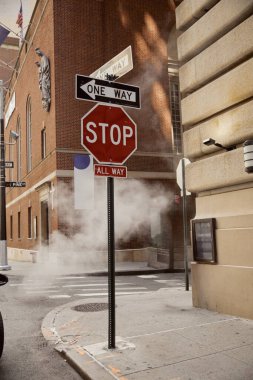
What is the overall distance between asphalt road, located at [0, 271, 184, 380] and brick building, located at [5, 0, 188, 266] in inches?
207

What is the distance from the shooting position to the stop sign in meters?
4.64

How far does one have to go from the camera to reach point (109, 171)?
473cm

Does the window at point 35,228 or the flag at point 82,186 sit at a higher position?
the flag at point 82,186

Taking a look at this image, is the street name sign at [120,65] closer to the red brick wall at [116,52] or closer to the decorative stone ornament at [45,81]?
the red brick wall at [116,52]

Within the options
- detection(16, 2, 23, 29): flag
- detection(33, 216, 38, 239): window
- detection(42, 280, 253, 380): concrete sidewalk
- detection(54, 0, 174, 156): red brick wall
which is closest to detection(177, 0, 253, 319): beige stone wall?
detection(42, 280, 253, 380): concrete sidewalk

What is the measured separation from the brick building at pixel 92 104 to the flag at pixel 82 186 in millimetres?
320

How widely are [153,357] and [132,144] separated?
240 centimetres

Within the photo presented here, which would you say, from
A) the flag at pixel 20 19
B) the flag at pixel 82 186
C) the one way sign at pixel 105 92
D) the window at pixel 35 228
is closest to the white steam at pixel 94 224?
the flag at pixel 82 186

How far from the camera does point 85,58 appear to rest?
18750 mm

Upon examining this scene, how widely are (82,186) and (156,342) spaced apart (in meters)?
13.1

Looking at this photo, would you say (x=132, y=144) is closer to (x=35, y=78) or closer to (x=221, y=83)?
(x=221, y=83)

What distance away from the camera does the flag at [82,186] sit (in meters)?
17.5

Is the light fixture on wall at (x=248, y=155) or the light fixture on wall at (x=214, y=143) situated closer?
the light fixture on wall at (x=248, y=155)

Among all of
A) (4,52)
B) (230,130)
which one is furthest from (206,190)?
(4,52)
